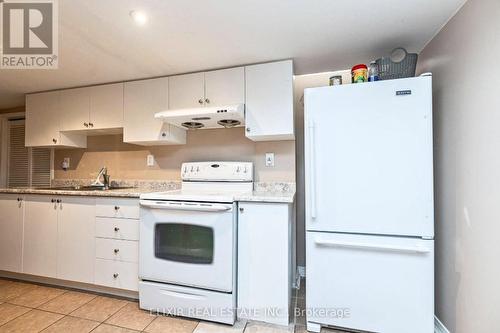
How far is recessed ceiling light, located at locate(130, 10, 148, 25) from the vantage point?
4.62 feet

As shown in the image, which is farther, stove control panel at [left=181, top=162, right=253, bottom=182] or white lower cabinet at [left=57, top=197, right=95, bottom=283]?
stove control panel at [left=181, top=162, right=253, bottom=182]

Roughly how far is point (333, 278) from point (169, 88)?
2110 mm

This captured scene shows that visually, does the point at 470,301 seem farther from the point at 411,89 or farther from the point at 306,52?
the point at 306,52

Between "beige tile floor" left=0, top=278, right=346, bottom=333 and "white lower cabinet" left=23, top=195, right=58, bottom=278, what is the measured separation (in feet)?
0.74

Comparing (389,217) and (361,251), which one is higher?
(389,217)

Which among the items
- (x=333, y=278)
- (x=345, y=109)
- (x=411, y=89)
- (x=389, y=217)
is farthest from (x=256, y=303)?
(x=411, y=89)

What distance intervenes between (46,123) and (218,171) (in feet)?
6.83

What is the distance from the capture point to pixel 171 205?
179cm

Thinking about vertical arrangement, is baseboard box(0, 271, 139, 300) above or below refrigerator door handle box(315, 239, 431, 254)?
below

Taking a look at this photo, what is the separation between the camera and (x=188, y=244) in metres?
1.82

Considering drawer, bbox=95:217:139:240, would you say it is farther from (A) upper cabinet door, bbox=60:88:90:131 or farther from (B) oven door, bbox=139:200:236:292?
(A) upper cabinet door, bbox=60:88:90:131

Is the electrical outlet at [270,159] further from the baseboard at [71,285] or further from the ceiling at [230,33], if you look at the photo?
the baseboard at [71,285]

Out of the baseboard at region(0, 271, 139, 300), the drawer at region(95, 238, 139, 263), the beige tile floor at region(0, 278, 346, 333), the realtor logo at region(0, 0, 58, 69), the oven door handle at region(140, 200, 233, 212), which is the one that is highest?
the realtor logo at region(0, 0, 58, 69)

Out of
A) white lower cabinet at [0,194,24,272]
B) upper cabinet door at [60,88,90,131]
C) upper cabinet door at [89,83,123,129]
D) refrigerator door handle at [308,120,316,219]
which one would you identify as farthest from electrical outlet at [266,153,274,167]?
white lower cabinet at [0,194,24,272]
